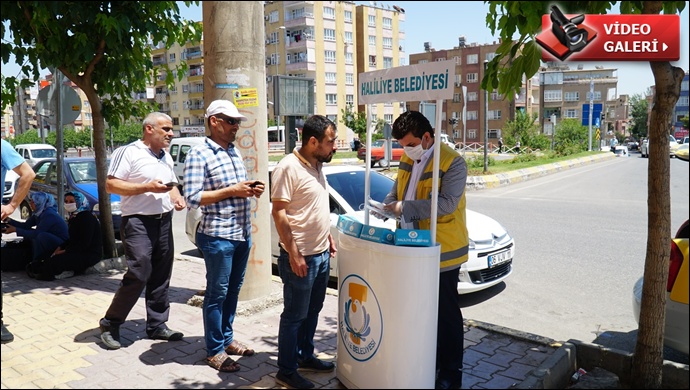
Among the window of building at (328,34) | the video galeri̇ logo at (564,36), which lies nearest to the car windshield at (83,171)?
the video galeri̇ logo at (564,36)

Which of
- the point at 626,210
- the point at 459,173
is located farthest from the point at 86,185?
the point at 626,210

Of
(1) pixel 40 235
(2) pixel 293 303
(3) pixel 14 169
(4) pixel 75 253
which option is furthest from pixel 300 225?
(1) pixel 40 235

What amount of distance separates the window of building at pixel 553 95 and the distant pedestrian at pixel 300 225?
3958 inches

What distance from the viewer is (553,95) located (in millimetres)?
97188

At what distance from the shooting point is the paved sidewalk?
4.07 meters

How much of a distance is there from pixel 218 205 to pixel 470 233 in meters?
3.42

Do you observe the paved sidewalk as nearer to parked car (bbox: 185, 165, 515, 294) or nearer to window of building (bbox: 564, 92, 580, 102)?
parked car (bbox: 185, 165, 515, 294)

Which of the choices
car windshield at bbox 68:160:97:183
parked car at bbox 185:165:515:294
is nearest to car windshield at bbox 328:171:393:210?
parked car at bbox 185:165:515:294

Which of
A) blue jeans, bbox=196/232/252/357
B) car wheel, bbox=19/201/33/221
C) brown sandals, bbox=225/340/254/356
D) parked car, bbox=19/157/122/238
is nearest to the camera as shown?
blue jeans, bbox=196/232/252/357

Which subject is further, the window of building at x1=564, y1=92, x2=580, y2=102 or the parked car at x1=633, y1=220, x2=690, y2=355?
the window of building at x1=564, y1=92, x2=580, y2=102

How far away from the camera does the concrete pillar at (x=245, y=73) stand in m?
5.49

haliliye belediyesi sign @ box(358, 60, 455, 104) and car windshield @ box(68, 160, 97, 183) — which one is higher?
haliliye belediyesi sign @ box(358, 60, 455, 104)

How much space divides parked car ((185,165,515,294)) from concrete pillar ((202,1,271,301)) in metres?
0.97

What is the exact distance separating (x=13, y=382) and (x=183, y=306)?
2.11 meters
